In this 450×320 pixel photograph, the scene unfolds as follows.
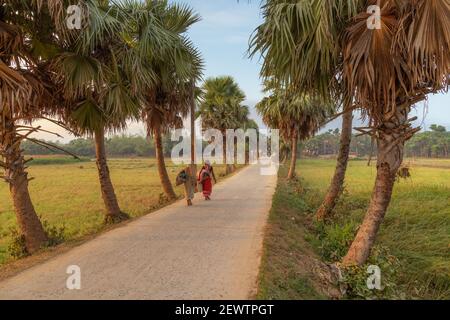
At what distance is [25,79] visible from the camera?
25.4ft

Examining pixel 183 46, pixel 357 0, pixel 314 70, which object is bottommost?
pixel 314 70

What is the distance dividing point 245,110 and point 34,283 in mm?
39351

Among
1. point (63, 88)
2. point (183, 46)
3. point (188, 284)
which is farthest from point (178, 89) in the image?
point (188, 284)

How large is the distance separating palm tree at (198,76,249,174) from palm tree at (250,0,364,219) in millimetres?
27312

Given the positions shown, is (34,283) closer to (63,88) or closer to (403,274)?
(63,88)

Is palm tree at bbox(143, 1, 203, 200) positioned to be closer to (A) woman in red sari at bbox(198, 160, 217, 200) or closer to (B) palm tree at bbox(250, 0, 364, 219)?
(A) woman in red sari at bbox(198, 160, 217, 200)

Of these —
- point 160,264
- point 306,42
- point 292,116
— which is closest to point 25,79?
point 160,264

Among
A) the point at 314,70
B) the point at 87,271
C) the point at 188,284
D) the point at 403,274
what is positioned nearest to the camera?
the point at 188,284

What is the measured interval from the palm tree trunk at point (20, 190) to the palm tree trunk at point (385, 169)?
6.68m

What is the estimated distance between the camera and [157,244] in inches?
305

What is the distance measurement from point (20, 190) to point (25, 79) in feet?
8.60
